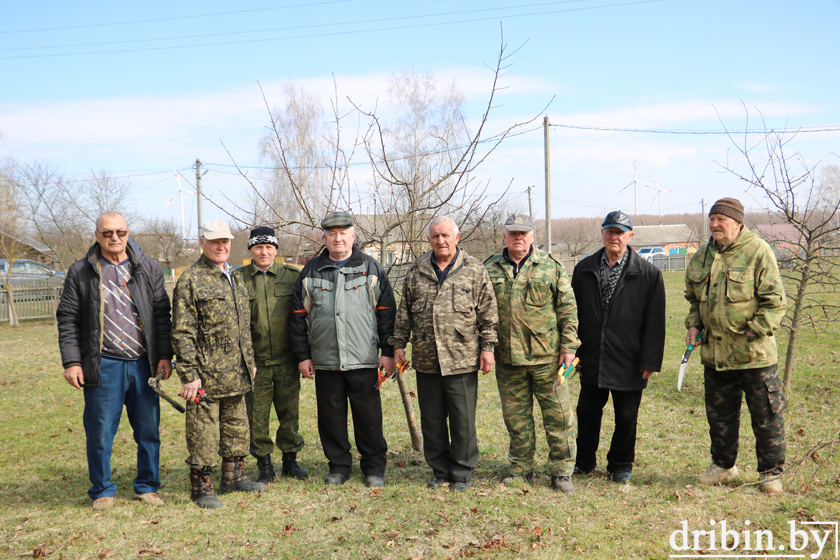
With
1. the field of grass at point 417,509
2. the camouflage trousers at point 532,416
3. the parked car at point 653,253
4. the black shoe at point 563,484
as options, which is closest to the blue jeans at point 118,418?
the field of grass at point 417,509

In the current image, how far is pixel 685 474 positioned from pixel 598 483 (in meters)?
0.82

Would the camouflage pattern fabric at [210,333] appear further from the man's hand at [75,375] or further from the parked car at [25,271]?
the parked car at [25,271]

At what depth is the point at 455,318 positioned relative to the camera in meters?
4.54

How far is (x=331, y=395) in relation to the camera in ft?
15.9

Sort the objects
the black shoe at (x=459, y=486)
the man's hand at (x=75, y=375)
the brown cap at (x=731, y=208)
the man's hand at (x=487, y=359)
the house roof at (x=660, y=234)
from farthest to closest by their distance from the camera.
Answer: the house roof at (x=660, y=234), the black shoe at (x=459, y=486), the man's hand at (x=487, y=359), the brown cap at (x=731, y=208), the man's hand at (x=75, y=375)

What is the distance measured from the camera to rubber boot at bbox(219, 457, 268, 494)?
4.68 m

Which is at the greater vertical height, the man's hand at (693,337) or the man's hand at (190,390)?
the man's hand at (693,337)

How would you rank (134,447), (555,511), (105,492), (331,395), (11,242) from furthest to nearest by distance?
(11,242) < (134,447) < (331,395) < (105,492) < (555,511)

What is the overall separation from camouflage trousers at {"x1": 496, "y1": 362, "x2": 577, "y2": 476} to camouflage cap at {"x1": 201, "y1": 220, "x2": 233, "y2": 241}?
2.45 m

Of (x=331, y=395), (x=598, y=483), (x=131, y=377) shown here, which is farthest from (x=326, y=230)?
(x=598, y=483)

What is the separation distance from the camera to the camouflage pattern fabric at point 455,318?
4.54 m

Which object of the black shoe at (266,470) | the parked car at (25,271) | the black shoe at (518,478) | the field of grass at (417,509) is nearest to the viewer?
the field of grass at (417,509)

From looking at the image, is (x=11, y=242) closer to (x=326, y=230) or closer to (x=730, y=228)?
(x=326, y=230)

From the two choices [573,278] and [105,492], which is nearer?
[105,492]
